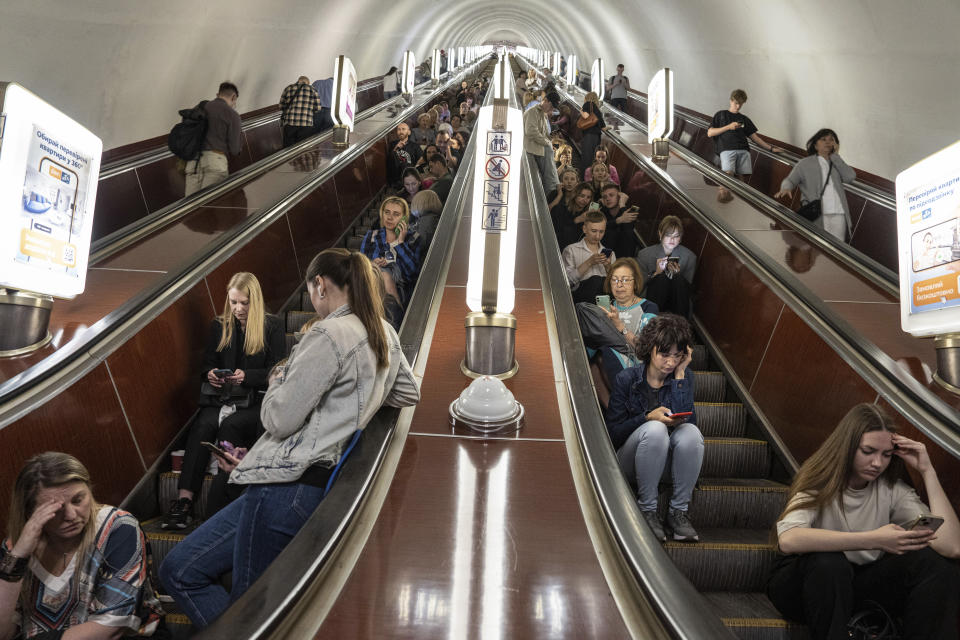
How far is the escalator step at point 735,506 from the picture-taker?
360cm

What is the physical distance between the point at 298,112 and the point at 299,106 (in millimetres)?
84

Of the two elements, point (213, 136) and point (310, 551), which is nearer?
point (310, 551)

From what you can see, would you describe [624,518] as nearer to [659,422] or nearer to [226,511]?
[659,422]

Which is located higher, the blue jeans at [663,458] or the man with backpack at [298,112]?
the man with backpack at [298,112]

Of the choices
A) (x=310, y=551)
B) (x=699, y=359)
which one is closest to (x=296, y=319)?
(x=699, y=359)

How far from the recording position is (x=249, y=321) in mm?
3990

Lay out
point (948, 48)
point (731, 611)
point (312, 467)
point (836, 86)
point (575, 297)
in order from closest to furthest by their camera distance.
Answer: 1. point (312, 467)
2. point (731, 611)
3. point (575, 297)
4. point (948, 48)
5. point (836, 86)

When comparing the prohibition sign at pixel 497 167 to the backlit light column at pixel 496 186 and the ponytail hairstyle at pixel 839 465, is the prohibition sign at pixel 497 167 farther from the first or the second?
the ponytail hairstyle at pixel 839 465

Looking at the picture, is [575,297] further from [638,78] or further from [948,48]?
[638,78]

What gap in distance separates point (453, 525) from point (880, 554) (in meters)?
1.57

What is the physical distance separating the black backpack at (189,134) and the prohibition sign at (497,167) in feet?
16.2

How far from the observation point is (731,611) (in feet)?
9.96

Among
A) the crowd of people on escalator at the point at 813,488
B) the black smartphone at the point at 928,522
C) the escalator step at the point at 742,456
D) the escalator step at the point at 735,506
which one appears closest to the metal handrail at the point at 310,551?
the crowd of people on escalator at the point at 813,488

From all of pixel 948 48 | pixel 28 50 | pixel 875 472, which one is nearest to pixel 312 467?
pixel 875 472
